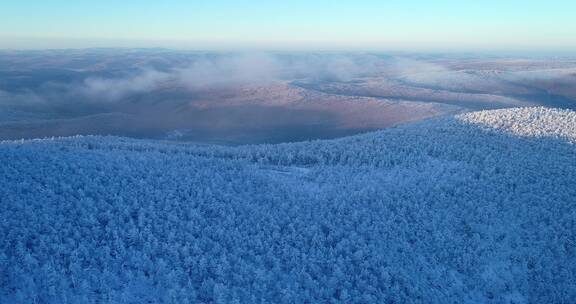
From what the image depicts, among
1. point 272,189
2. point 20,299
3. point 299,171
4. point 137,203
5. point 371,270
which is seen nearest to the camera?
point 20,299

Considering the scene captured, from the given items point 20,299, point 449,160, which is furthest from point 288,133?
point 20,299

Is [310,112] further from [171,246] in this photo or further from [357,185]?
[171,246]

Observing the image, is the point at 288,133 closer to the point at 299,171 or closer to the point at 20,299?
the point at 299,171

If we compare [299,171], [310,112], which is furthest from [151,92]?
[299,171]

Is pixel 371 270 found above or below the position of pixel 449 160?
below

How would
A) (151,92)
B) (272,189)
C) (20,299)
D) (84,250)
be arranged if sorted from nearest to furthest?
(20,299), (84,250), (272,189), (151,92)

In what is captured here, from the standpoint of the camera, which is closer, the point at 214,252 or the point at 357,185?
the point at 214,252
